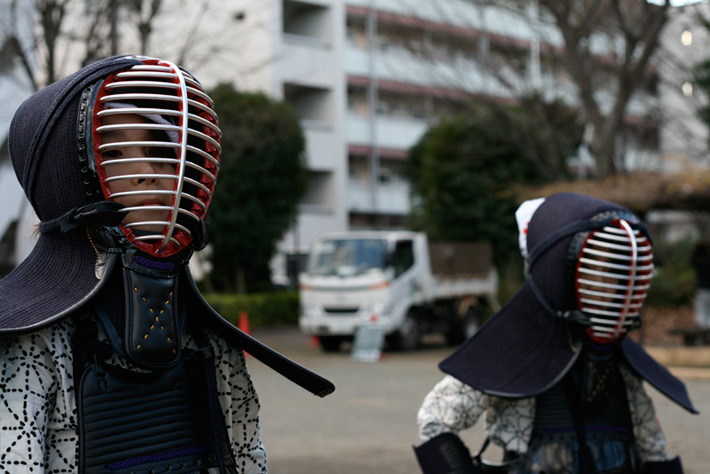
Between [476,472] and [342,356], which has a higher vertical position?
[476,472]

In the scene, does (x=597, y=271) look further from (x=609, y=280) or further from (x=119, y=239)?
(x=119, y=239)

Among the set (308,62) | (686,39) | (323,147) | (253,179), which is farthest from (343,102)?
(686,39)

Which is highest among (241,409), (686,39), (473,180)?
(686,39)

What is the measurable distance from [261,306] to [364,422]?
46.6 feet

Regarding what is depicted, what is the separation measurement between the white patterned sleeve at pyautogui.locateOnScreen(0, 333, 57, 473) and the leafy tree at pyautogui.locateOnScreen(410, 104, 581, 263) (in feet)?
74.5

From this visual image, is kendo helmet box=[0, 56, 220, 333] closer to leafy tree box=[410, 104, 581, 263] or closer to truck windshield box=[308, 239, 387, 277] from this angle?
truck windshield box=[308, 239, 387, 277]

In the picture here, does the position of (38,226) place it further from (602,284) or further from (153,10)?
(153,10)

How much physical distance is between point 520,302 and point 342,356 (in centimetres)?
1379

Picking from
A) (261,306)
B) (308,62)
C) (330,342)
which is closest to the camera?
(330,342)

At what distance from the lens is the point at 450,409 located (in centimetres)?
324

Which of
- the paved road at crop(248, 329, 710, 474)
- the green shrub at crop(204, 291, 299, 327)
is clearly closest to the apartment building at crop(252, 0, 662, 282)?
the green shrub at crop(204, 291, 299, 327)

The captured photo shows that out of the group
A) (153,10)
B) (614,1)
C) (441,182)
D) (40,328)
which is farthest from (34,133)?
(441,182)

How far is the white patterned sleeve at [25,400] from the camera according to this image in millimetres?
1744

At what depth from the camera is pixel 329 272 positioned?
17047mm
